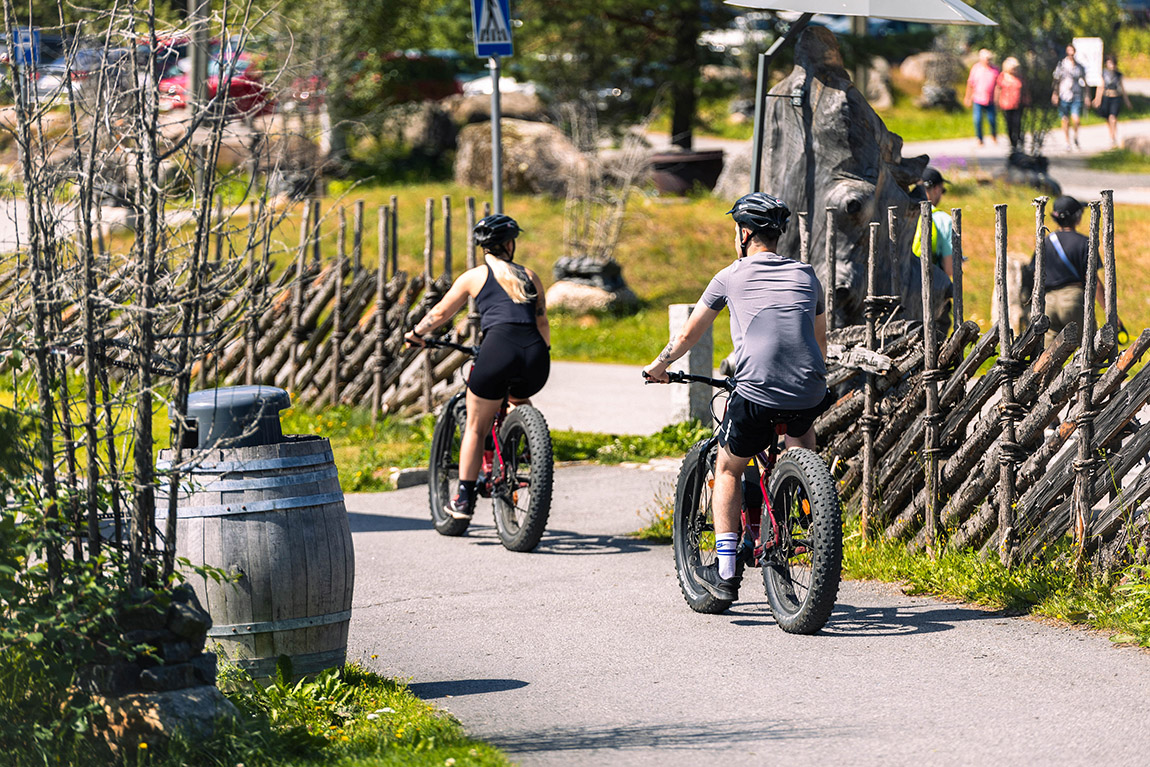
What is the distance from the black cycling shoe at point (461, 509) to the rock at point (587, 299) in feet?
29.5

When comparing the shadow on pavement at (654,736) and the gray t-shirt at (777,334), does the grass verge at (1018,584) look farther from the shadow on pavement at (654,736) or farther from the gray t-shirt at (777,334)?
the shadow on pavement at (654,736)

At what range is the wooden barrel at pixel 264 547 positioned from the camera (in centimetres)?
467

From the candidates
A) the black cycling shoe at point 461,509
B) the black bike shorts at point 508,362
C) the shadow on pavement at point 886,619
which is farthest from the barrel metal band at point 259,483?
the black cycling shoe at point 461,509

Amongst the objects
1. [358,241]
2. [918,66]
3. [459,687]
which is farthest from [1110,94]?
[459,687]

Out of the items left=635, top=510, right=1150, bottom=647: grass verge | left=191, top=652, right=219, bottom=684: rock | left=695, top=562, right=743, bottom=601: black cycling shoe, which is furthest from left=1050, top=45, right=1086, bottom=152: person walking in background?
left=191, top=652, right=219, bottom=684: rock

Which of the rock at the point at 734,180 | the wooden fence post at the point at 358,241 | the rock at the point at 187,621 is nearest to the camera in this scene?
the rock at the point at 187,621

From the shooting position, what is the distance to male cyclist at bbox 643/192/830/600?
556 centimetres

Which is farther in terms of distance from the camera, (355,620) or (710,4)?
(710,4)

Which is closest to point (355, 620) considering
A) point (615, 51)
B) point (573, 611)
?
point (573, 611)

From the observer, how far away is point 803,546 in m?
5.58

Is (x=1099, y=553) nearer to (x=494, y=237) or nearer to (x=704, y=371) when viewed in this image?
(x=494, y=237)

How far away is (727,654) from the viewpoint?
5.40 m

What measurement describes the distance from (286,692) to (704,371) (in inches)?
227

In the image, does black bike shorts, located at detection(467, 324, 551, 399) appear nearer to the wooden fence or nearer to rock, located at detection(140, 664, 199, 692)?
the wooden fence
